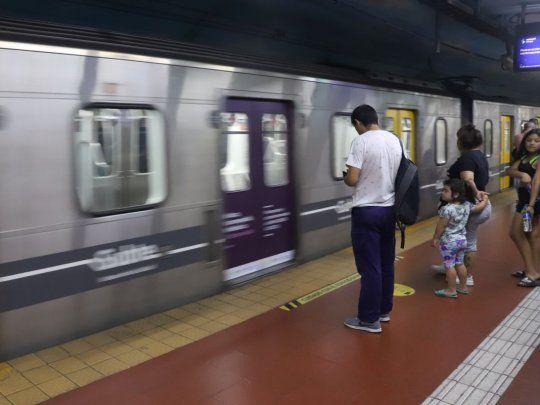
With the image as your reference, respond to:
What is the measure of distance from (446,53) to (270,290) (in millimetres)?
9619

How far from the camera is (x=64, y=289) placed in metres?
3.66

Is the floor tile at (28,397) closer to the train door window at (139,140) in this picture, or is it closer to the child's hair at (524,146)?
the train door window at (139,140)

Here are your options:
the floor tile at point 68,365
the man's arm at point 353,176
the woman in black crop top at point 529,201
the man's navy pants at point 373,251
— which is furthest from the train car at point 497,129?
the floor tile at point 68,365

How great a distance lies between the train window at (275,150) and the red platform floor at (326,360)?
145cm

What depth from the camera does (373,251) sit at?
395 centimetres

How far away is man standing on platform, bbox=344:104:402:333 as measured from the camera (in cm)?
387

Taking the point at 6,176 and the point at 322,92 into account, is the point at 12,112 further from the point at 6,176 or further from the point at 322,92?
the point at 322,92

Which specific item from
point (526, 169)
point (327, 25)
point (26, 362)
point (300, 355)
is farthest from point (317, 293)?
point (327, 25)

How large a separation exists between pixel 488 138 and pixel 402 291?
783cm

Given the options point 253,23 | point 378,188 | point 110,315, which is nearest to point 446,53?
point 253,23

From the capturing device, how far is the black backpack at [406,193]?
155 inches

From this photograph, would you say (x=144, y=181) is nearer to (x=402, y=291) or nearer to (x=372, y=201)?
(x=372, y=201)

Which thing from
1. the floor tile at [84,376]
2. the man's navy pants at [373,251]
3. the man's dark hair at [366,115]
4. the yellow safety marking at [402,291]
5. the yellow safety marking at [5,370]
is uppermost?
the man's dark hair at [366,115]

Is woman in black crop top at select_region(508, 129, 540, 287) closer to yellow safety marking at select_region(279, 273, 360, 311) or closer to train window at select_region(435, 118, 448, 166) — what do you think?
yellow safety marking at select_region(279, 273, 360, 311)
